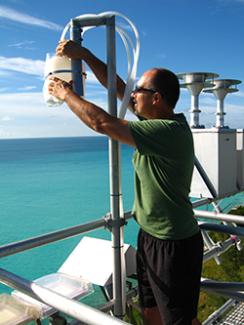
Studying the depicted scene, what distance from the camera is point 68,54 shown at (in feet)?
6.29


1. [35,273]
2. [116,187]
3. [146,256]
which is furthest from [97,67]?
[35,273]

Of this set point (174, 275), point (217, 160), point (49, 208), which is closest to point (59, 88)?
point (174, 275)

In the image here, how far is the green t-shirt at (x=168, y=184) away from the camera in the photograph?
177cm

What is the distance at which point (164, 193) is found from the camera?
1847mm

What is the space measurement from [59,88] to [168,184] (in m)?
0.67

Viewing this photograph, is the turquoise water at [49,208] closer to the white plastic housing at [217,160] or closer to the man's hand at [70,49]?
the white plastic housing at [217,160]

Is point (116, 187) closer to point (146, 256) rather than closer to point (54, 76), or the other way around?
point (146, 256)

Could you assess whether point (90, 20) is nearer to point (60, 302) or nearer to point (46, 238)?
point (46, 238)

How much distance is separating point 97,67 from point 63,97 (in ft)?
1.26

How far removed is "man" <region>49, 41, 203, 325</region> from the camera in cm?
179

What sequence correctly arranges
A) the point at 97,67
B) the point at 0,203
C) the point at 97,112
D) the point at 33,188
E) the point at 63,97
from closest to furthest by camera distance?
the point at 97,112
the point at 63,97
the point at 97,67
the point at 0,203
the point at 33,188

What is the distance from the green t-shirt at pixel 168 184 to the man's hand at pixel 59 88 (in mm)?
366

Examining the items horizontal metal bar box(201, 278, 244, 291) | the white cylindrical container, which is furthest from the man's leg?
the white cylindrical container

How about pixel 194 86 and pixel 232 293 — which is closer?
pixel 232 293
